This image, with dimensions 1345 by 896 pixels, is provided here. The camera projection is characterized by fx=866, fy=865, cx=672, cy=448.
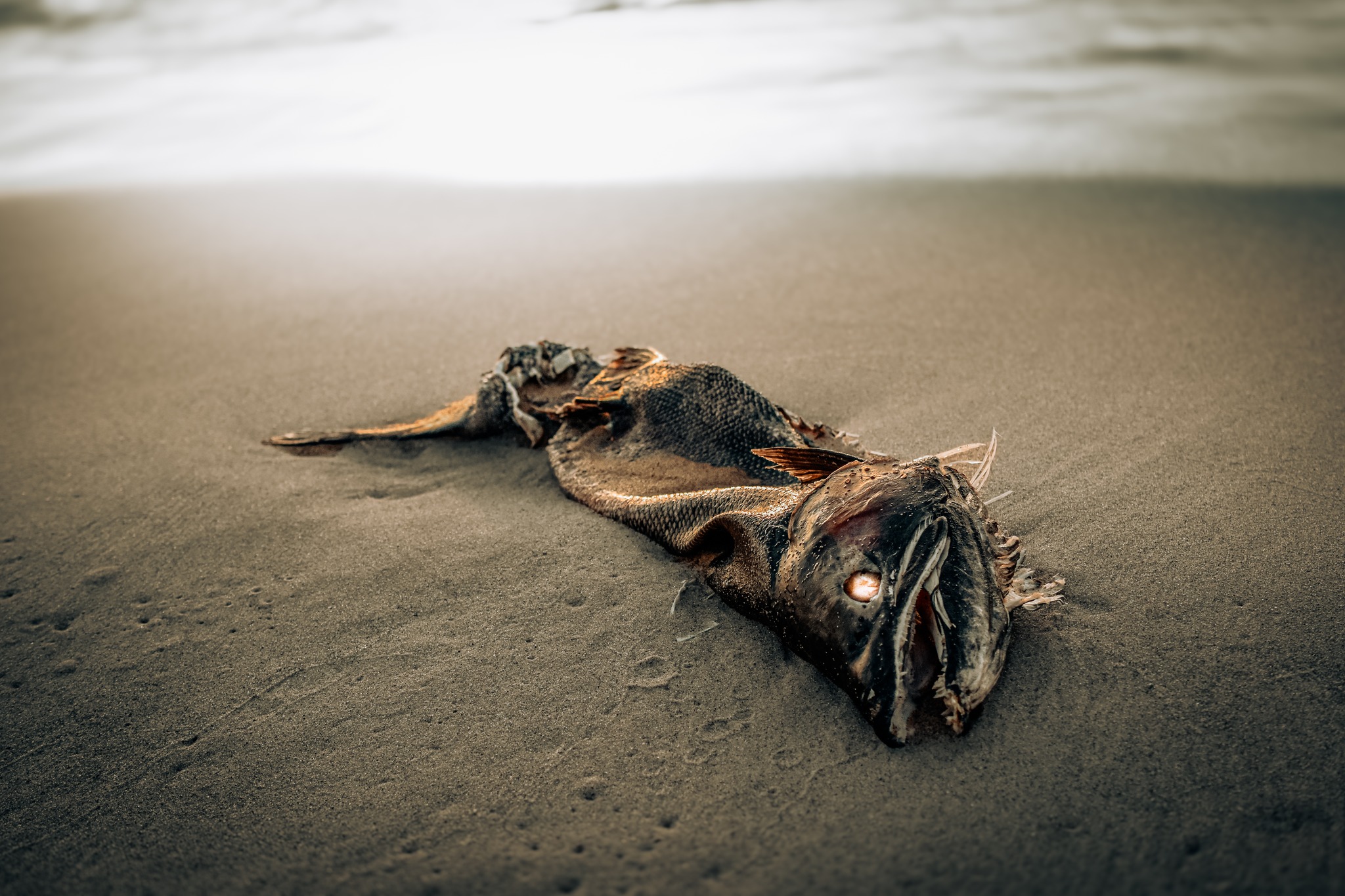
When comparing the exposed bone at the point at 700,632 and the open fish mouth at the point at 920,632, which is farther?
the exposed bone at the point at 700,632

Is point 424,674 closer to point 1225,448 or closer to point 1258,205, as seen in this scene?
point 1225,448

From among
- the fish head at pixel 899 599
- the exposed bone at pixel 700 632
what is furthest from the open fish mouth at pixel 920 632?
the exposed bone at pixel 700 632

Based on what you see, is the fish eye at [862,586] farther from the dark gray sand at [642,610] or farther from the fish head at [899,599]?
the dark gray sand at [642,610]

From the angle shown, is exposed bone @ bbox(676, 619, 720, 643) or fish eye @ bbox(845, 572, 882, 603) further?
exposed bone @ bbox(676, 619, 720, 643)

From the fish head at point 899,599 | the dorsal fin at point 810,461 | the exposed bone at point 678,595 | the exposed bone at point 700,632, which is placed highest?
the dorsal fin at point 810,461

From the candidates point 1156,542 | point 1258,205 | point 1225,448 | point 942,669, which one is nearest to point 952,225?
point 1258,205

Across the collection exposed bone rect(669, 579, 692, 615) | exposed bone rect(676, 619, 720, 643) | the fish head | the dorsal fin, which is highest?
the dorsal fin

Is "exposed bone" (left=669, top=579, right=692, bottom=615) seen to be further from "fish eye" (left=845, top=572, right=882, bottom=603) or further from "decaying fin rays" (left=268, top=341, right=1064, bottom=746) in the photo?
"fish eye" (left=845, top=572, right=882, bottom=603)

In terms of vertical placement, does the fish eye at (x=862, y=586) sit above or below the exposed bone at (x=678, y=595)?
→ above

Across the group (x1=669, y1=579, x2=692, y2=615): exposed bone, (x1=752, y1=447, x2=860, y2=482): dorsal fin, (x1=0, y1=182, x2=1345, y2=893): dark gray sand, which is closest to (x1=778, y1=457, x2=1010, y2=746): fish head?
(x1=0, y1=182, x2=1345, y2=893): dark gray sand
